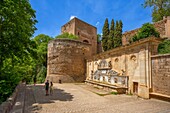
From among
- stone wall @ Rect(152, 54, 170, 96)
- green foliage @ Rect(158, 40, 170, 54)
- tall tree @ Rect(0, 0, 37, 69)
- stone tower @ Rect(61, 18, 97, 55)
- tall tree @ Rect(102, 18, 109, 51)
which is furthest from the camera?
stone tower @ Rect(61, 18, 97, 55)

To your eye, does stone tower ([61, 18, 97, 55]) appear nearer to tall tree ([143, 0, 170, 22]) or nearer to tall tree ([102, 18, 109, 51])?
tall tree ([102, 18, 109, 51])

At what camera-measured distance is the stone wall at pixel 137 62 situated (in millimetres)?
10961

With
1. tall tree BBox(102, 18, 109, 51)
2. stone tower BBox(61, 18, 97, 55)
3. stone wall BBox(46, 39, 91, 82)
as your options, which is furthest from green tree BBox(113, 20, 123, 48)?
stone tower BBox(61, 18, 97, 55)

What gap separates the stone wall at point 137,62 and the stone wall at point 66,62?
29.0 feet

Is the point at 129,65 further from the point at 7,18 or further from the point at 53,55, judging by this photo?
the point at 53,55

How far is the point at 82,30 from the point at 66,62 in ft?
55.2

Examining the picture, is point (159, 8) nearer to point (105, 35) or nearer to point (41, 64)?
point (105, 35)

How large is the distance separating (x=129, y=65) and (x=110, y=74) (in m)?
2.93

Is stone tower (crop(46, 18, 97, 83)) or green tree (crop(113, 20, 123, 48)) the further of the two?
green tree (crop(113, 20, 123, 48))

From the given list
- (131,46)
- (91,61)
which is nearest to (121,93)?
(131,46)

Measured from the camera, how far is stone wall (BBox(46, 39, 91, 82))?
22656mm

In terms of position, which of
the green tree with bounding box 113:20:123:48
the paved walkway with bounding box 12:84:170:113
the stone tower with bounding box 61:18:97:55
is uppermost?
the stone tower with bounding box 61:18:97:55

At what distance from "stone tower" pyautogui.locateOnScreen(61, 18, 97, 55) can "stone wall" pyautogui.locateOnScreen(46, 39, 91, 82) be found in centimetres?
1185

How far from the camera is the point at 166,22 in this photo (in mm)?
17953
